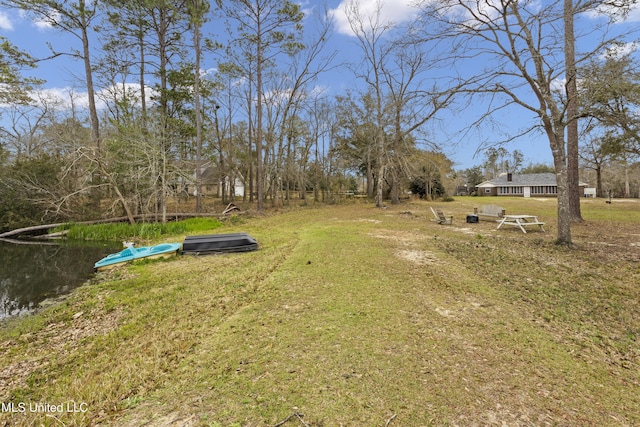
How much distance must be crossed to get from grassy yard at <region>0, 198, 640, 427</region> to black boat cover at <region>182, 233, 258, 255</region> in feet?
6.51

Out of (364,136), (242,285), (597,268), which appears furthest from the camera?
(364,136)

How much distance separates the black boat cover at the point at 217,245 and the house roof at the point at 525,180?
5007cm

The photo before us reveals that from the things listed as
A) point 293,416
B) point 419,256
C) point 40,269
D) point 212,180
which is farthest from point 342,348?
point 212,180

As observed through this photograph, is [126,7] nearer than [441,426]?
No

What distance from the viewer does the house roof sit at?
1700 inches

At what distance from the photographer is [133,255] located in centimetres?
701

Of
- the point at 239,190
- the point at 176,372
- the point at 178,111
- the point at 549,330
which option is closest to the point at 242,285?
the point at 176,372

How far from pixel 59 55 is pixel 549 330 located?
74.3 feet

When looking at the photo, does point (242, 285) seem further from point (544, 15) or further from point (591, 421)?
point (544, 15)

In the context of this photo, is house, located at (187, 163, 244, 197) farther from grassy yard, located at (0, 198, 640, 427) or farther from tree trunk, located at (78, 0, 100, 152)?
grassy yard, located at (0, 198, 640, 427)

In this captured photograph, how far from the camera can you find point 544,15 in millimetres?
6320

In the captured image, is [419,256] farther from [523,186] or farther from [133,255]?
[523,186]

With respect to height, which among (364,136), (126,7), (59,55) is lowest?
(364,136)

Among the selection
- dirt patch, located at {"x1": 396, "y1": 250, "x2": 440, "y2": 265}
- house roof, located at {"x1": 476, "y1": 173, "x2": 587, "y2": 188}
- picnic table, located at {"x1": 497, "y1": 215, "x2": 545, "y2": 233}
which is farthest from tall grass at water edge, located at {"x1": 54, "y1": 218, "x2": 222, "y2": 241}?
house roof, located at {"x1": 476, "y1": 173, "x2": 587, "y2": 188}
